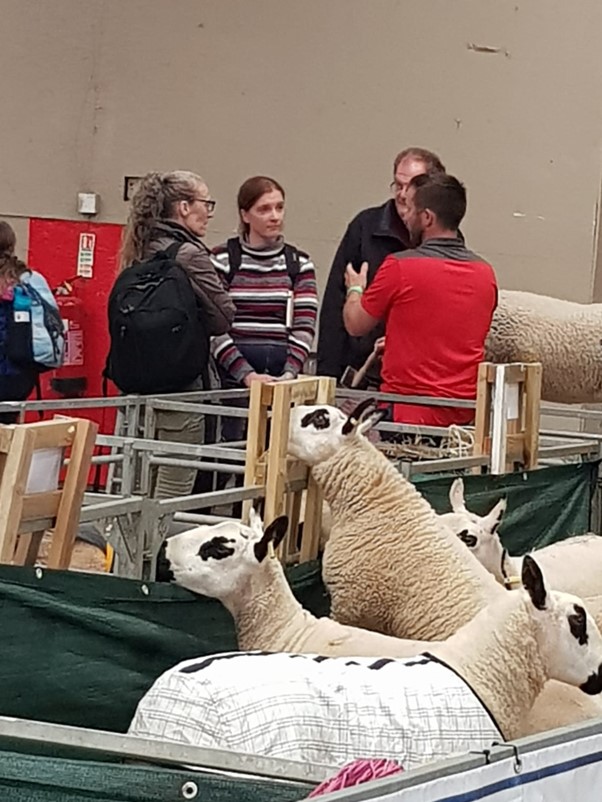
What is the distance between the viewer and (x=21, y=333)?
6.37 meters

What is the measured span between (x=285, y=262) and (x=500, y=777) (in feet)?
13.8

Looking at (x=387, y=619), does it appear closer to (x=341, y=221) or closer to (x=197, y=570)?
(x=197, y=570)

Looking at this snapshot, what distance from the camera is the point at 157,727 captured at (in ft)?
8.06

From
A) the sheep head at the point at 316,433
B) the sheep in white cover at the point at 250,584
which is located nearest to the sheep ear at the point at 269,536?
the sheep in white cover at the point at 250,584

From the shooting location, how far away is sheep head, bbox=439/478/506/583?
405 cm

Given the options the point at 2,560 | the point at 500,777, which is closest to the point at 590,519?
the point at 2,560

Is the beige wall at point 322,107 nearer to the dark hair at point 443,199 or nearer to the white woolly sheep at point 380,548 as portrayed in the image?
the dark hair at point 443,199

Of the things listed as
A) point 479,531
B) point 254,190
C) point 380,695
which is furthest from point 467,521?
point 254,190

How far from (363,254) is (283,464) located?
2.28 m

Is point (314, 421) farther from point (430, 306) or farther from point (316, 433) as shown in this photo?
point (430, 306)

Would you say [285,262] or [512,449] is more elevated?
[285,262]

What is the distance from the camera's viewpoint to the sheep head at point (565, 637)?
2.97 metres

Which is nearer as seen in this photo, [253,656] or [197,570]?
[253,656]

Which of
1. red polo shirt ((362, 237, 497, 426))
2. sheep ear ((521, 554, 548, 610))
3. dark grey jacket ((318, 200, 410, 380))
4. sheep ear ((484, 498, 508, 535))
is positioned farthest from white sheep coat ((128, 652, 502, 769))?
dark grey jacket ((318, 200, 410, 380))
